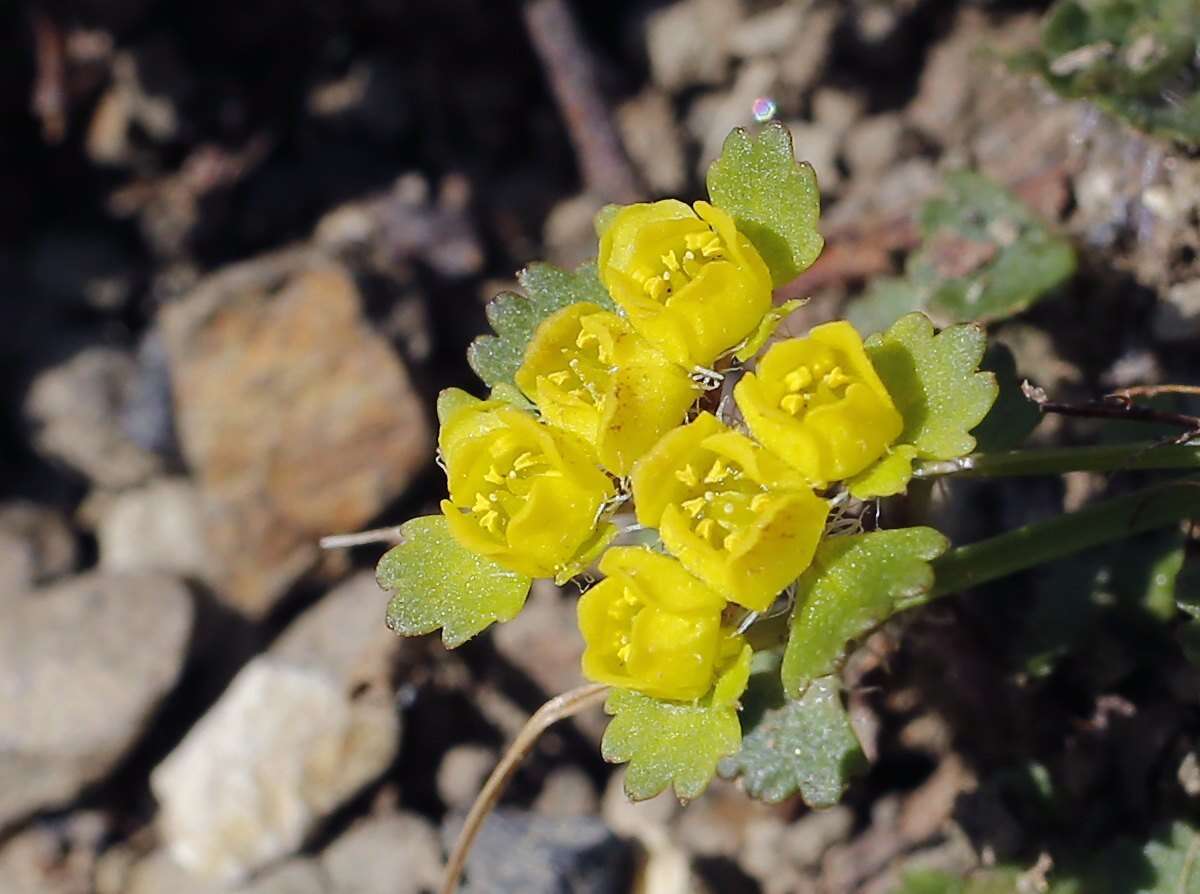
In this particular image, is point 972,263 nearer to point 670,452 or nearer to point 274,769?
point 670,452

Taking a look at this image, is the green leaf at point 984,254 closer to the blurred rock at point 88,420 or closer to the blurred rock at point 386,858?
the blurred rock at point 386,858

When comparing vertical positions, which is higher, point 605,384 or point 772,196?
point 772,196

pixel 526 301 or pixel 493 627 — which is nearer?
pixel 526 301

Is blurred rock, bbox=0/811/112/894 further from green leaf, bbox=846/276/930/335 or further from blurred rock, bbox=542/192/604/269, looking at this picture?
green leaf, bbox=846/276/930/335

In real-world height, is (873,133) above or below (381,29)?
below

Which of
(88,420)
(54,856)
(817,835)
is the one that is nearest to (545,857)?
(817,835)

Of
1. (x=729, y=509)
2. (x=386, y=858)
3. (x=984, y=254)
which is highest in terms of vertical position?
(x=729, y=509)

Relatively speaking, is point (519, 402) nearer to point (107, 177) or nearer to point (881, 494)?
point (881, 494)

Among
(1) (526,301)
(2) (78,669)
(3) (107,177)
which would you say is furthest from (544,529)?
(3) (107,177)

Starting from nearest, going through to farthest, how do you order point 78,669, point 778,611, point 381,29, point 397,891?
1. point 778,611
2. point 397,891
3. point 78,669
4. point 381,29
